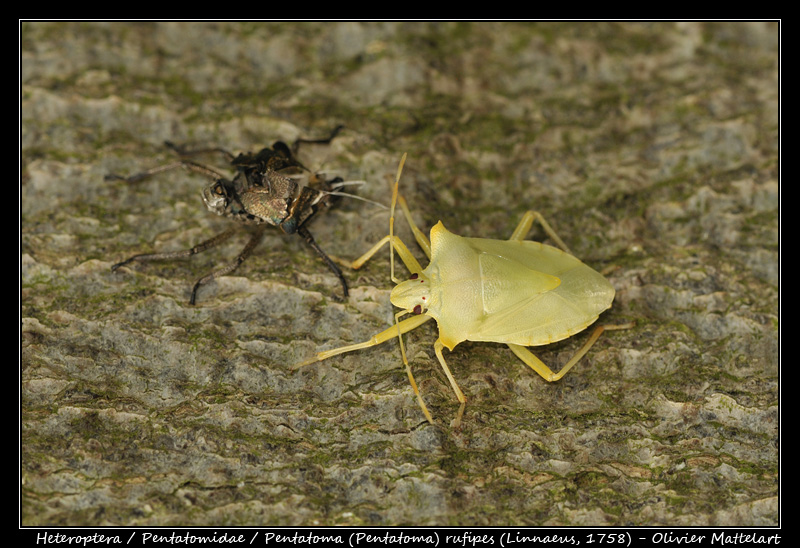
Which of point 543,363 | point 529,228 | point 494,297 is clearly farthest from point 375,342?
point 529,228

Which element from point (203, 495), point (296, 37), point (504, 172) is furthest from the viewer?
point (296, 37)

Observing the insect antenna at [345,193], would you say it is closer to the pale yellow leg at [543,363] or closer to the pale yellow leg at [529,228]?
the pale yellow leg at [529,228]

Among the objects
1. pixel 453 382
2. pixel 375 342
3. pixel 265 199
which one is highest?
pixel 265 199

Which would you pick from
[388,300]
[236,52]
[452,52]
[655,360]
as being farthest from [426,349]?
[236,52]

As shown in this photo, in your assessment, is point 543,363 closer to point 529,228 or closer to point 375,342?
point 529,228

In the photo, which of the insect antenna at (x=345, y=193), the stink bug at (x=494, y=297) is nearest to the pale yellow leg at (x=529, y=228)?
the stink bug at (x=494, y=297)

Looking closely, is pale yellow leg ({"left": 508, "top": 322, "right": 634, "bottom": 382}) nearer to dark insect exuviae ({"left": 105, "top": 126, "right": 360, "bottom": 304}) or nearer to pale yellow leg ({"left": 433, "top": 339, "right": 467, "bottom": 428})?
pale yellow leg ({"left": 433, "top": 339, "right": 467, "bottom": 428})

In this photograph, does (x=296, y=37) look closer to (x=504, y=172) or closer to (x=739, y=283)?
(x=504, y=172)
